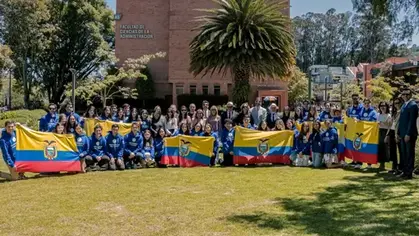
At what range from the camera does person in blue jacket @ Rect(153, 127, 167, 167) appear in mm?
11820

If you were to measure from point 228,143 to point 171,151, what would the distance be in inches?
60.9

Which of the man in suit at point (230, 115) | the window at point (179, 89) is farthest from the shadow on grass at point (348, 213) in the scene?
the window at point (179, 89)

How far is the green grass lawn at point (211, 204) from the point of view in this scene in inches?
226

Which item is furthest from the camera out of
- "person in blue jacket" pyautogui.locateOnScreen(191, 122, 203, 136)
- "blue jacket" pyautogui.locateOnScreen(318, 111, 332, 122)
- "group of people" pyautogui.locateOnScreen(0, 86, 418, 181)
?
"blue jacket" pyautogui.locateOnScreen(318, 111, 332, 122)

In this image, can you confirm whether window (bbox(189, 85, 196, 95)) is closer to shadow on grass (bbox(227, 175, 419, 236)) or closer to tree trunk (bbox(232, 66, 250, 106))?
tree trunk (bbox(232, 66, 250, 106))

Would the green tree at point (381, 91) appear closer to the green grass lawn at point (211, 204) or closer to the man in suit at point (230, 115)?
→ the man in suit at point (230, 115)

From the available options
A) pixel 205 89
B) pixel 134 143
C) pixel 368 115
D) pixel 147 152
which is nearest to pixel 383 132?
pixel 368 115

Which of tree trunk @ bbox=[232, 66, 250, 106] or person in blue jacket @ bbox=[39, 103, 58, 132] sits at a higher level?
tree trunk @ bbox=[232, 66, 250, 106]

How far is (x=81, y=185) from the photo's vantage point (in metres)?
8.84

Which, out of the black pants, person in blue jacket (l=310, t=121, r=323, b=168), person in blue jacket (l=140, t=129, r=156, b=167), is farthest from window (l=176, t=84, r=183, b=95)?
the black pants

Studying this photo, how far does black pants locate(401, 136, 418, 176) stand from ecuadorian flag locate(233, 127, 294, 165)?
3.28 metres

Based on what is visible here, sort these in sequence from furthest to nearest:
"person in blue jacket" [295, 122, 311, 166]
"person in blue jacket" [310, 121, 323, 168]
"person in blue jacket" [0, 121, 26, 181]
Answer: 1. "person in blue jacket" [295, 122, 311, 166]
2. "person in blue jacket" [310, 121, 323, 168]
3. "person in blue jacket" [0, 121, 26, 181]

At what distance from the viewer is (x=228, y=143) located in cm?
1212

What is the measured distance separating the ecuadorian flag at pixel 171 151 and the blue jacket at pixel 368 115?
4.94m
